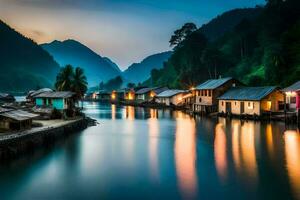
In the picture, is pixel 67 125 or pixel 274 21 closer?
pixel 67 125

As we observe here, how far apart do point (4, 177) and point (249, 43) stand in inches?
4253

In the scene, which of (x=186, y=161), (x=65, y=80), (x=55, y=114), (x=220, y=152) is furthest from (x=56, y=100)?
(x=186, y=161)

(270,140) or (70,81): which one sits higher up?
(70,81)

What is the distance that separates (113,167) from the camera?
30172 millimetres

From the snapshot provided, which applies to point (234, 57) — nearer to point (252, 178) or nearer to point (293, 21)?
point (293, 21)

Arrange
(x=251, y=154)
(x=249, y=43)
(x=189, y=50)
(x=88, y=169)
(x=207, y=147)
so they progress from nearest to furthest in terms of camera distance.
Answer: (x=88, y=169) < (x=251, y=154) < (x=207, y=147) < (x=249, y=43) < (x=189, y=50)

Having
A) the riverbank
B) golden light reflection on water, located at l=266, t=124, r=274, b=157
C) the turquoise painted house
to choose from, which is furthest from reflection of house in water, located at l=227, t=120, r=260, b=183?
the turquoise painted house

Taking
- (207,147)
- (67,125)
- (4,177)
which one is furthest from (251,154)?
(67,125)

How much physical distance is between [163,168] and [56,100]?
134 ft

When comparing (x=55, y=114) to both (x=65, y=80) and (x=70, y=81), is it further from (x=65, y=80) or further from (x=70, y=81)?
(x=70, y=81)

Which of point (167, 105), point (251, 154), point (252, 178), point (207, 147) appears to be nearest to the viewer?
point (252, 178)

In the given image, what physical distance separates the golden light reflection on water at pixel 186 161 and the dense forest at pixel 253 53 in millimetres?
31295

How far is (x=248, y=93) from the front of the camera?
6600 cm

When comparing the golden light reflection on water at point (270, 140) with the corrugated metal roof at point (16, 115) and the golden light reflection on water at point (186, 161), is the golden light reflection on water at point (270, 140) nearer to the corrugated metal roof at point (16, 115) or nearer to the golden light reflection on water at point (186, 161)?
the golden light reflection on water at point (186, 161)
